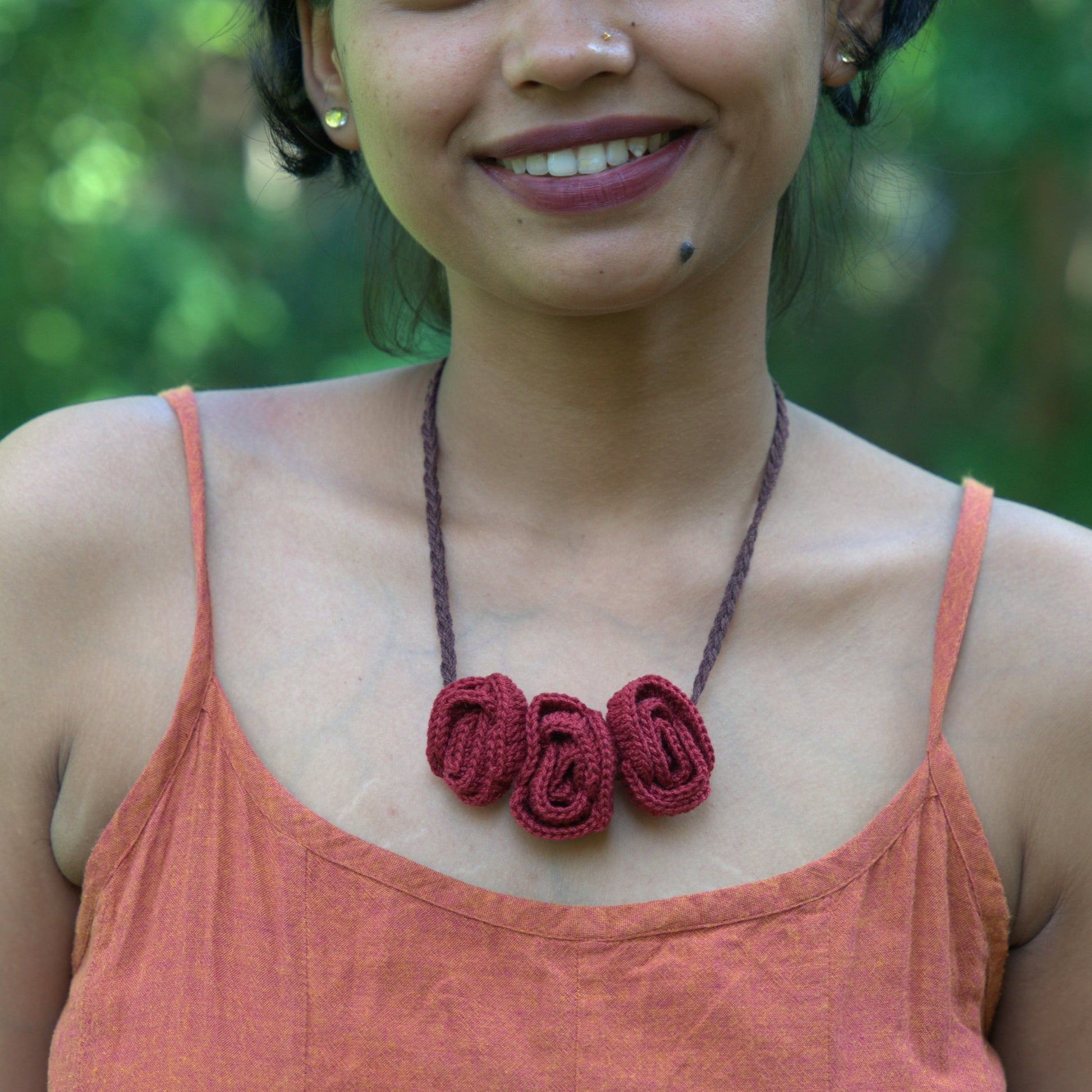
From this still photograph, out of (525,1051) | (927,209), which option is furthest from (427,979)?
(927,209)

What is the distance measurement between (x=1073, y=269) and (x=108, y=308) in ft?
9.76

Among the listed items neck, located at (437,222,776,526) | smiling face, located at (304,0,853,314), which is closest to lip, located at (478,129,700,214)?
smiling face, located at (304,0,853,314)

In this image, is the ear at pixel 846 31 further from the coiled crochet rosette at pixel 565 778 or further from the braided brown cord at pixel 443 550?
the coiled crochet rosette at pixel 565 778

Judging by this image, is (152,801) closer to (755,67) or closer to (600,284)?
(600,284)

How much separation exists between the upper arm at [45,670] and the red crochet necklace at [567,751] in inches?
15.8

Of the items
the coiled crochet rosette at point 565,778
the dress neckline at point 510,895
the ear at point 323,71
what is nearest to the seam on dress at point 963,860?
the dress neckline at point 510,895

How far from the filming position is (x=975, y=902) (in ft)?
5.27

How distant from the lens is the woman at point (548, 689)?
146 centimetres

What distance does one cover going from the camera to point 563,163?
1493 millimetres

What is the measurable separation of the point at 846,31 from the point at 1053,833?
3.53ft

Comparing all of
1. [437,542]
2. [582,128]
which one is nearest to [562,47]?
[582,128]

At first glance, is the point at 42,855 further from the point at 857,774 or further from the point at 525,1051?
the point at 857,774

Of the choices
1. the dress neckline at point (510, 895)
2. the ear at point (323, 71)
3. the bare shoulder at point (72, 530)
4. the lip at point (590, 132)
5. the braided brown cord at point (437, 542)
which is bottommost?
the dress neckline at point (510, 895)

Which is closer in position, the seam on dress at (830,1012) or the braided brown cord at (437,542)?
the seam on dress at (830,1012)
